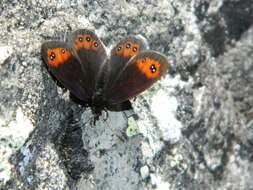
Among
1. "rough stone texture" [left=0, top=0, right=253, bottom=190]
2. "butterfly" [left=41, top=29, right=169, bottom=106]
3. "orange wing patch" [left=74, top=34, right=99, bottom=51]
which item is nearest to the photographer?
"rough stone texture" [left=0, top=0, right=253, bottom=190]

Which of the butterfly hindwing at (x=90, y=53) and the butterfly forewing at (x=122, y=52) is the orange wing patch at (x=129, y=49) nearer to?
the butterfly forewing at (x=122, y=52)

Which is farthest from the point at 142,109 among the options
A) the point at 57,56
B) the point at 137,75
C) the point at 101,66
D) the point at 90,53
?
the point at 57,56

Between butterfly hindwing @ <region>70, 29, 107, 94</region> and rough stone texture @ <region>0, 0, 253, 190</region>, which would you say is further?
butterfly hindwing @ <region>70, 29, 107, 94</region>

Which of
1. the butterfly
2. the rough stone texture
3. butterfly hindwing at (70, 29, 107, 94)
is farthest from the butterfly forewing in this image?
the rough stone texture

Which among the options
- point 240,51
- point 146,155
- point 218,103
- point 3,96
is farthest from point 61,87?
point 240,51

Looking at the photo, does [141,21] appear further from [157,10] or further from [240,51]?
[240,51]

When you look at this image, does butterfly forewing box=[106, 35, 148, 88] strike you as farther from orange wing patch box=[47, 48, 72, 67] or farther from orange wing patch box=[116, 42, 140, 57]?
orange wing patch box=[47, 48, 72, 67]

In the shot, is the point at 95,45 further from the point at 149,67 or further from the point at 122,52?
the point at 149,67
